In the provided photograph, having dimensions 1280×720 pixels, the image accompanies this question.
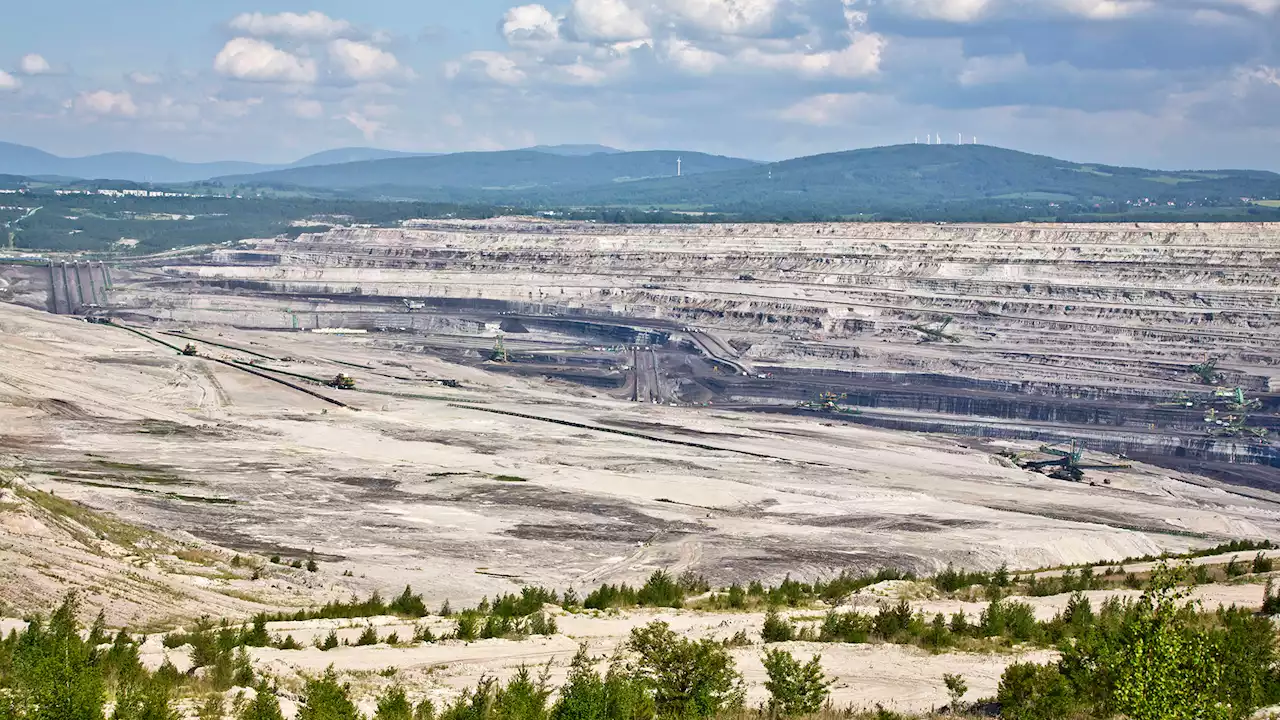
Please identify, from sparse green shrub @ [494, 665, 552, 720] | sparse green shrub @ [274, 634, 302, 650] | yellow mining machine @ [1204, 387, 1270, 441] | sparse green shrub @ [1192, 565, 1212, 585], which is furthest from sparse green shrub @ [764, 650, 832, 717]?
yellow mining machine @ [1204, 387, 1270, 441]

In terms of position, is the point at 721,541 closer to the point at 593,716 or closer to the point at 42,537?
the point at 42,537

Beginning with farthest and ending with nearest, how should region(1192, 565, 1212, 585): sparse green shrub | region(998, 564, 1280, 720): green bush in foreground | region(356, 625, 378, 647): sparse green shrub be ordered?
region(1192, 565, 1212, 585): sparse green shrub → region(356, 625, 378, 647): sparse green shrub → region(998, 564, 1280, 720): green bush in foreground

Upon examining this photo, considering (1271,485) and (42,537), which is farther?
(1271,485)

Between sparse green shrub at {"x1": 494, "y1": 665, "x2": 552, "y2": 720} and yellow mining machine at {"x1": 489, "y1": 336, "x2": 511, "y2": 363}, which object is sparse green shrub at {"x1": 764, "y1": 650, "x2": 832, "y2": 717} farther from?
yellow mining machine at {"x1": 489, "y1": 336, "x2": 511, "y2": 363}

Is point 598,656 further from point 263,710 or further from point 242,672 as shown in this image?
point 263,710

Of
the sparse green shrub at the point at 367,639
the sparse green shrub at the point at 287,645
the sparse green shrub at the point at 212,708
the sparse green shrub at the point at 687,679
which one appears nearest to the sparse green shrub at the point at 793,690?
the sparse green shrub at the point at 687,679

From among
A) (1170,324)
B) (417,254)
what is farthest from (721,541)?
(417,254)

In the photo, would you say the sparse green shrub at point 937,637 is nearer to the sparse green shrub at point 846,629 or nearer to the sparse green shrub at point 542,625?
the sparse green shrub at point 846,629

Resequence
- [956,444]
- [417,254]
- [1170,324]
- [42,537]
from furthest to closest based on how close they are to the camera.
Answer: [417,254] → [1170,324] → [956,444] → [42,537]
